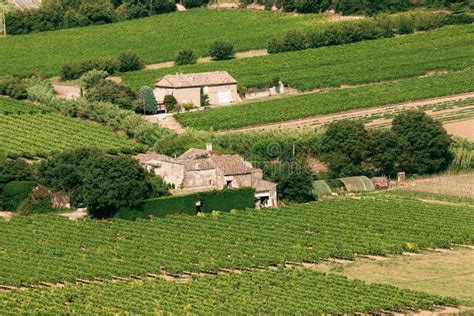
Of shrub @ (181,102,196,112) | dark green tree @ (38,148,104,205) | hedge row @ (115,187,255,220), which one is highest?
shrub @ (181,102,196,112)

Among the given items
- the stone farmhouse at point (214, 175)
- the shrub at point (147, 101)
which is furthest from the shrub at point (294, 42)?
the stone farmhouse at point (214, 175)

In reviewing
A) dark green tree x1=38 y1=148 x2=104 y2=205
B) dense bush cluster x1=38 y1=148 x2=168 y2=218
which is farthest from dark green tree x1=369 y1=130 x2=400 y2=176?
dark green tree x1=38 y1=148 x2=104 y2=205

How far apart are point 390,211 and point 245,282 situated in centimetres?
1735

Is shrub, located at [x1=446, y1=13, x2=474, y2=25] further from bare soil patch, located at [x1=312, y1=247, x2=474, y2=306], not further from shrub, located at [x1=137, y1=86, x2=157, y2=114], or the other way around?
bare soil patch, located at [x1=312, y1=247, x2=474, y2=306]

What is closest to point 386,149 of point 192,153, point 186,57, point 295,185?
point 295,185

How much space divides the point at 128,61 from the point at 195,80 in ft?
44.5

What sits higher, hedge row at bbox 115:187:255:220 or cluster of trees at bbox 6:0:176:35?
cluster of trees at bbox 6:0:176:35

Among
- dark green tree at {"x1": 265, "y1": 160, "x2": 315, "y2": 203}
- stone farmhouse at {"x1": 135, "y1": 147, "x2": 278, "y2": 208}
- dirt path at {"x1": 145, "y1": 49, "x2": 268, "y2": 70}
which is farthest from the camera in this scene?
dirt path at {"x1": 145, "y1": 49, "x2": 268, "y2": 70}

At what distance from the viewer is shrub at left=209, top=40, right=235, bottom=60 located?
14359 cm

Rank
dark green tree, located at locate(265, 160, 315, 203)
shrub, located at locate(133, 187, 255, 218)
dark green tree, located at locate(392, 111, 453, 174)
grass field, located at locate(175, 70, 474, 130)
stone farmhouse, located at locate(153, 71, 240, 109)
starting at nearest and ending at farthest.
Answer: shrub, located at locate(133, 187, 255, 218) < dark green tree, located at locate(265, 160, 315, 203) < dark green tree, located at locate(392, 111, 453, 174) < grass field, located at locate(175, 70, 474, 130) < stone farmhouse, located at locate(153, 71, 240, 109)

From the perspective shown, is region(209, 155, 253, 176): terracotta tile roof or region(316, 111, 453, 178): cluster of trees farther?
region(316, 111, 453, 178): cluster of trees

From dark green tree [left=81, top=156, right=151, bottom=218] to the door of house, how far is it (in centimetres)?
3412

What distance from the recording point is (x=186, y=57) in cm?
14200

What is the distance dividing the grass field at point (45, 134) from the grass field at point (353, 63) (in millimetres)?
13688
